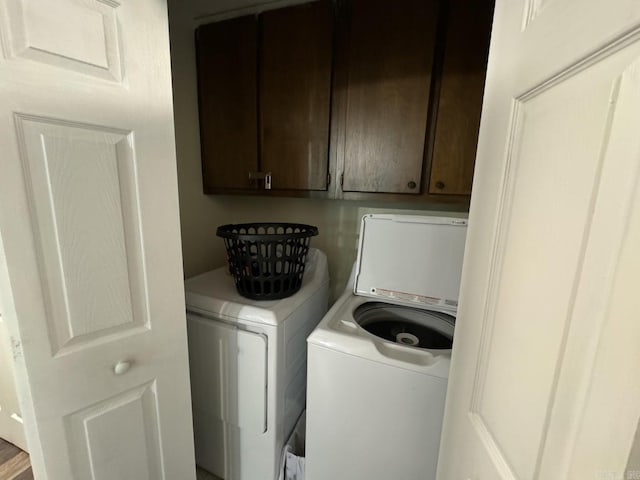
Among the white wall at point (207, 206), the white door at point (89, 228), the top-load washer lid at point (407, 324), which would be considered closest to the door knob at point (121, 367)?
the white door at point (89, 228)

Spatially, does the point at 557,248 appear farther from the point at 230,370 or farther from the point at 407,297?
the point at 230,370

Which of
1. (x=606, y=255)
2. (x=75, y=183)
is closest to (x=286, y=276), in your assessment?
(x=75, y=183)

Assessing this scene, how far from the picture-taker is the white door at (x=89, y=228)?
1.91 ft

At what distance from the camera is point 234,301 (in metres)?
1.20

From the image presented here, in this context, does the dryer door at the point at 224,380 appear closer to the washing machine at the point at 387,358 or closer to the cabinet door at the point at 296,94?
the washing machine at the point at 387,358

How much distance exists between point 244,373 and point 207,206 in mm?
1155

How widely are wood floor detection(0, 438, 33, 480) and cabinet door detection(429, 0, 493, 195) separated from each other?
257 cm

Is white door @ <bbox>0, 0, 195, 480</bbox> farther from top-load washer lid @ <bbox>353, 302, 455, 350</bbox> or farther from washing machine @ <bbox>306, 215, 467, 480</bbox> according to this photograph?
top-load washer lid @ <bbox>353, 302, 455, 350</bbox>

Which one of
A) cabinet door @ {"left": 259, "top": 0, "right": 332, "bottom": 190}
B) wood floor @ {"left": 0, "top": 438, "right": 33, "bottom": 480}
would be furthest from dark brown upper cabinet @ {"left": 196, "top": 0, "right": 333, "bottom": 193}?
wood floor @ {"left": 0, "top": 438, "right": 33, "bottom": 480}

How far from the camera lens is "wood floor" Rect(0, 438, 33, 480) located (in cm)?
138

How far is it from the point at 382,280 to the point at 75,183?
129 cm

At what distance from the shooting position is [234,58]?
1.45m

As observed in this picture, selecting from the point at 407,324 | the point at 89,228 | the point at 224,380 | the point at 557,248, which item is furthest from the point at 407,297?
the point at 89,228

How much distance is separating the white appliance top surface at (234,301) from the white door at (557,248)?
743mm
